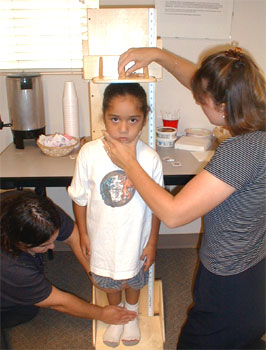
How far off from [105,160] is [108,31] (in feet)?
1.88

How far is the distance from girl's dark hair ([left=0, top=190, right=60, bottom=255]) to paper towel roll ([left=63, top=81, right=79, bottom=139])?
86 centimetres

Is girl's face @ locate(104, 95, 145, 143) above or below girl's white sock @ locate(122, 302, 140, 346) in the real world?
above

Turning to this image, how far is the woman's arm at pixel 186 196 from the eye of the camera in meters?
0.93

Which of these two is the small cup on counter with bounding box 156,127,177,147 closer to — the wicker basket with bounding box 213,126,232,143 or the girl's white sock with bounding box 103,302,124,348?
the wicker basket with bounding box 213,126,232,143

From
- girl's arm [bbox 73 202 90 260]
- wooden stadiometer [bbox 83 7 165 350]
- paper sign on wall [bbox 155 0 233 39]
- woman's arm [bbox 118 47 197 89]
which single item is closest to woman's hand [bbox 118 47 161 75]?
woman's arm [bbox 118 47 197 89]

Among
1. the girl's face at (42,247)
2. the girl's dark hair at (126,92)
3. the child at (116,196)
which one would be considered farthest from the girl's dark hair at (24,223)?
the girl's dark hair at (126,92)

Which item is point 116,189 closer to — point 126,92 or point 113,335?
point 126,92

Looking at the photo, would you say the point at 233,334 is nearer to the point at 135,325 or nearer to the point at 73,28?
the point at 135,325

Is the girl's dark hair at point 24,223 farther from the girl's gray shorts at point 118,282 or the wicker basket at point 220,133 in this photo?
the wicker basket at point 220,133

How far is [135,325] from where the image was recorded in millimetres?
1626

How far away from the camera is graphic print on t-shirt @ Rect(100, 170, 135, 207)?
1.29 m

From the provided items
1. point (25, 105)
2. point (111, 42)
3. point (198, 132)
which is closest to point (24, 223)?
point (111, 42)

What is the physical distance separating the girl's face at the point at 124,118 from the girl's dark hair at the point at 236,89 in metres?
0.30

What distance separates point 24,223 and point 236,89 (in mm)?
785
